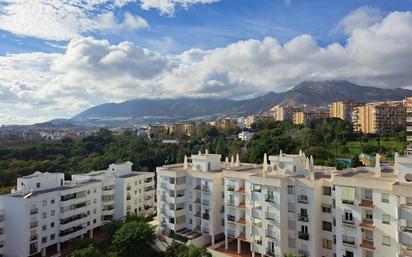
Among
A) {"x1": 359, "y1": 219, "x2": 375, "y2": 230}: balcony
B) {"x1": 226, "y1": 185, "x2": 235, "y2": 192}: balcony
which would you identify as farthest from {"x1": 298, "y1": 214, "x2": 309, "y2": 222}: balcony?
{"x1": 226, "y1": 185, "x2": 235, "y2": 192}: balcony

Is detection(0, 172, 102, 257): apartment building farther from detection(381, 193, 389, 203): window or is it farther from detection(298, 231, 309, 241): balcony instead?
detection(381, 193, 389, 203): window

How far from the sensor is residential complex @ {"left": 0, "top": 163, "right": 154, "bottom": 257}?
33250 millimetres

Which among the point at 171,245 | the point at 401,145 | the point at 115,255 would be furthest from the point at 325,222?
the point at 401,145

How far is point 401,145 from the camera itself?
65.3 metres

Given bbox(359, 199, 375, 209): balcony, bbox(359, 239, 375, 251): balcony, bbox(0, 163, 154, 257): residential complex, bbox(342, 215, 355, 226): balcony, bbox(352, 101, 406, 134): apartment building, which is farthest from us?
bbox(352, 101, 406, 134): apartment building

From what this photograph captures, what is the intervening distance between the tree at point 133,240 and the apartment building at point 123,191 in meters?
9.96

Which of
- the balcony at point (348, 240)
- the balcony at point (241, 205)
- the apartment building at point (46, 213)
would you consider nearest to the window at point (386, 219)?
the balcony at point (348, 240)

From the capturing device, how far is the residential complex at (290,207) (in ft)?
78.5

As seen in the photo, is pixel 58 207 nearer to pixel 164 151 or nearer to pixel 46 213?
pixel 46 213

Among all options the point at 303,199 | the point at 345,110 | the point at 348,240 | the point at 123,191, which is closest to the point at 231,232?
the point at 303,199

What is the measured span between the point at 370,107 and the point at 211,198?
78.6m

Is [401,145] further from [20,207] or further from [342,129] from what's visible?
[20,207]

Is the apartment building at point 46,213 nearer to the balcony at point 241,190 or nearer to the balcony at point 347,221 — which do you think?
the balcony at point 241,190

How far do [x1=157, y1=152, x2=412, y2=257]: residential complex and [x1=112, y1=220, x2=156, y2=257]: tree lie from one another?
3.84 metres
